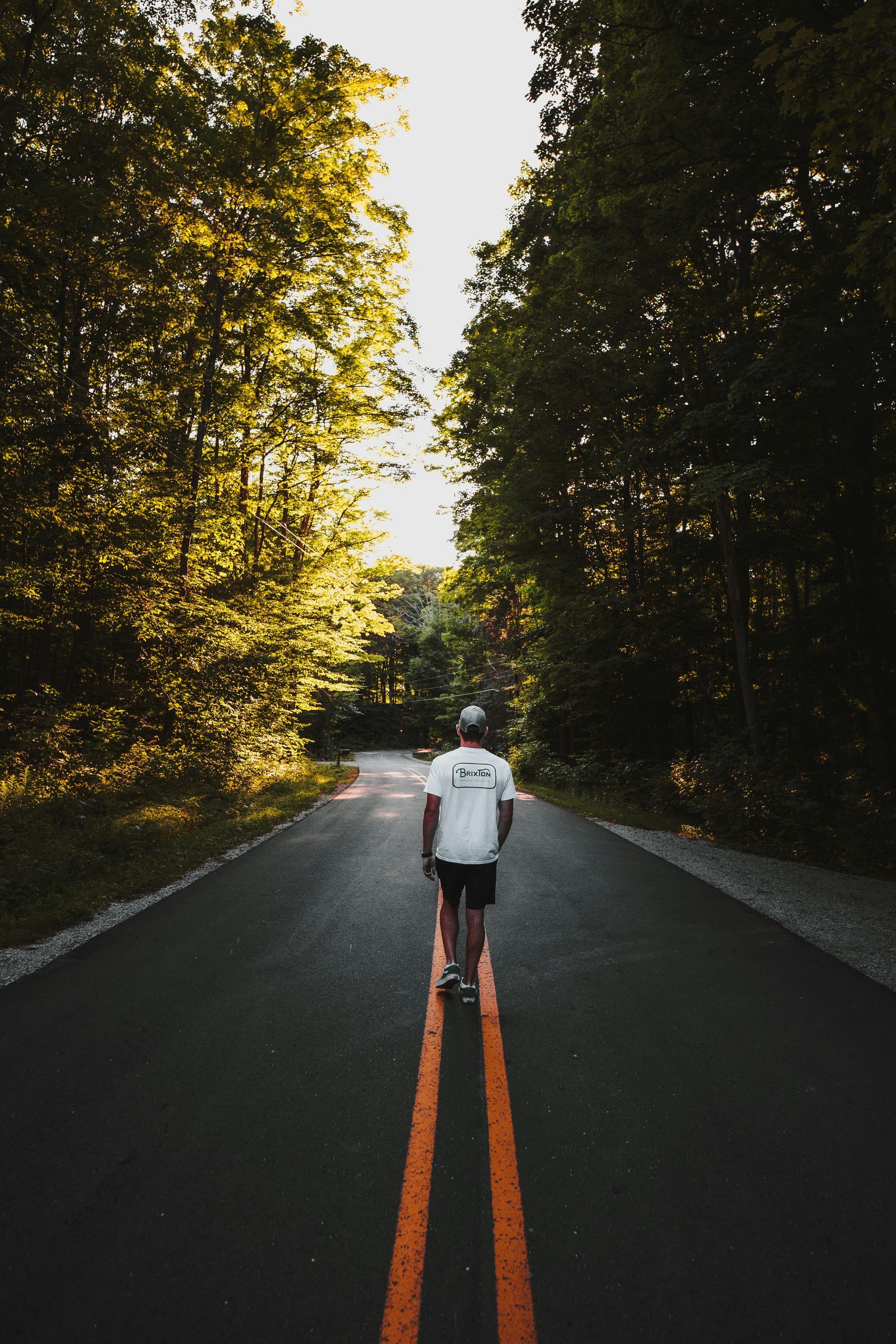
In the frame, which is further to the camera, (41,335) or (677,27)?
(41,335)

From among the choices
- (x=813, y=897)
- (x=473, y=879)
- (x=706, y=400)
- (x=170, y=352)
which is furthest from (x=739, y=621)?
(x=170, y=352)

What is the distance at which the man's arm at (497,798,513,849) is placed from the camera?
4164 millimetres

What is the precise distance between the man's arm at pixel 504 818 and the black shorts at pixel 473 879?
183 millimetres

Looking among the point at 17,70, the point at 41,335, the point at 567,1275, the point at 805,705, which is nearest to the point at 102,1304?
the point at 567,1275

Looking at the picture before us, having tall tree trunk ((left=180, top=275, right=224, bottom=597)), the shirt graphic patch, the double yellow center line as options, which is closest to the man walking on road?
the shirt graphic patch

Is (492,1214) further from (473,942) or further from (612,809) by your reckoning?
(612,809)

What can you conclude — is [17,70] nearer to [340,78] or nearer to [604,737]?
[340,78]

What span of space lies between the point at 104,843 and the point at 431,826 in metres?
6.04

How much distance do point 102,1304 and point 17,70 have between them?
15.7m

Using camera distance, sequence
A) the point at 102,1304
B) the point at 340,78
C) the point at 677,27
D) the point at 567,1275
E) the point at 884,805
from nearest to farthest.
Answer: the point at 102,1304, the point at 567,1275, the point at 677,27, the point at 884,805, the point at 340,78

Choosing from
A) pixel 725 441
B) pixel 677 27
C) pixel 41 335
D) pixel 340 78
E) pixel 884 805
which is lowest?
pixel 884 805

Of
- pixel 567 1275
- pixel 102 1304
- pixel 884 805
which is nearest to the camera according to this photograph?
pixel 102 1304

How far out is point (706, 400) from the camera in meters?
11.1

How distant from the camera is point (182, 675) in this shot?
491 inches
